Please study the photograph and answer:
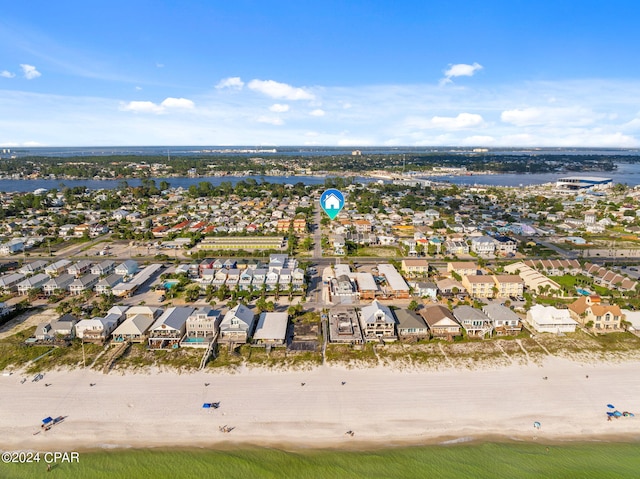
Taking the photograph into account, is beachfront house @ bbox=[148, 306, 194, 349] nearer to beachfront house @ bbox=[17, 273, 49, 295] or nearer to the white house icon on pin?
the white house icon on pin

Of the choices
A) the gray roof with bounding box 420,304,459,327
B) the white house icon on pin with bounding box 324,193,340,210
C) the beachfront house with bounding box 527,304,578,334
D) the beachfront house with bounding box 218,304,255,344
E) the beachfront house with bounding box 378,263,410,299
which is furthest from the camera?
the white house icon on pin with bounding box 324,193,340,210

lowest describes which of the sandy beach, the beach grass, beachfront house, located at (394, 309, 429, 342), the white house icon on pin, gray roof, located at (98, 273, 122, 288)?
the beach grass

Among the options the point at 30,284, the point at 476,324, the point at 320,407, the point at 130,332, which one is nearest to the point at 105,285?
the point at 30,284

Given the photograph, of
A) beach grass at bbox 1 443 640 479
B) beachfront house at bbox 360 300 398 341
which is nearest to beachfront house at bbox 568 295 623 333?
beach grass at bbox 1 443 640 479

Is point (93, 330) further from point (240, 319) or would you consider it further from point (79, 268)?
point (79, 268)

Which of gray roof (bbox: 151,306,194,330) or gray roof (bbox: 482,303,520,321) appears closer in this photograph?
gray roof (bbox: 151,306,194,330)

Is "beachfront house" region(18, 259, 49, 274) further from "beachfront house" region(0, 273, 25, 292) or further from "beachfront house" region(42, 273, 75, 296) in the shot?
"beachfront house" region(42, 273, 75, 296)

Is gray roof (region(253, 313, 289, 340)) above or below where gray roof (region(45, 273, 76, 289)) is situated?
below

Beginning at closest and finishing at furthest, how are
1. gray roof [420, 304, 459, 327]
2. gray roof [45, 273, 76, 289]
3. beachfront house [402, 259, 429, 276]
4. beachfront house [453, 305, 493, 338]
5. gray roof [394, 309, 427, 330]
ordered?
gray roof [394, 309, 427, 330] < gray roof [420, 304, 459, 327] < beachfront house [453, 305, 493, 338] < gray roof [45, 273, 76, 289] < beachfront house [402, 259, 429, 276]
